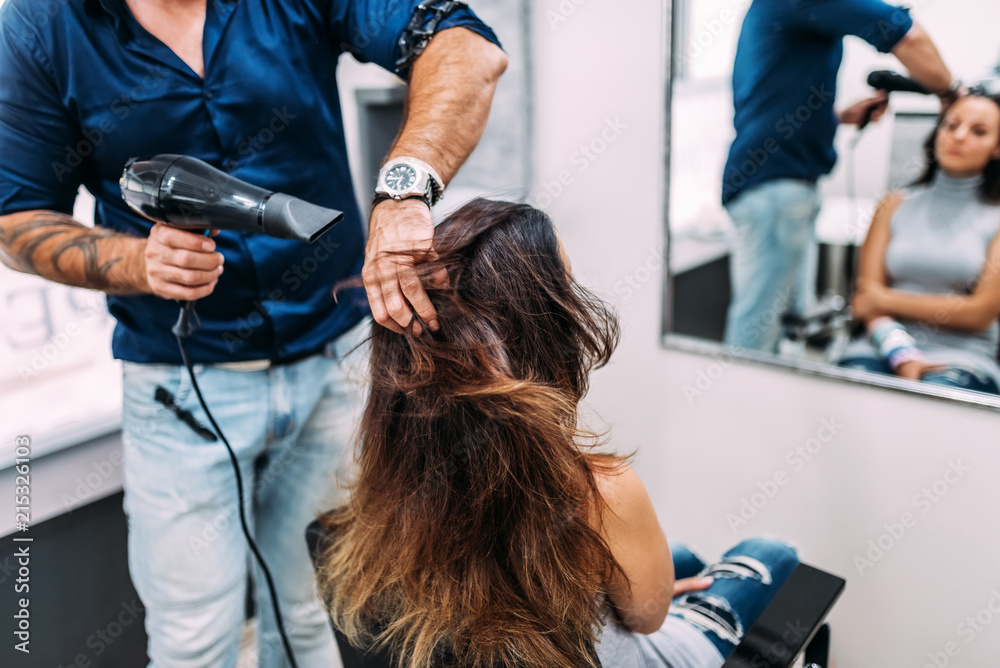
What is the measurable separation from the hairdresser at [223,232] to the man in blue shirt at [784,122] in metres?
0.79

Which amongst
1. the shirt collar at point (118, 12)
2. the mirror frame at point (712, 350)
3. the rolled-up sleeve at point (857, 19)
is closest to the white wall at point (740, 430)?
the mirror frame at point (712, 350)

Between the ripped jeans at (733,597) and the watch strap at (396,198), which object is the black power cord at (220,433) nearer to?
the watch strap at (396,198)

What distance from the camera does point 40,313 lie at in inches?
58.6

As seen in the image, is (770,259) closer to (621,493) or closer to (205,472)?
(621,493)

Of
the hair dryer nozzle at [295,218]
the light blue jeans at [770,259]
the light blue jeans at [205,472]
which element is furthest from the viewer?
the light blue jeans at [770,259]

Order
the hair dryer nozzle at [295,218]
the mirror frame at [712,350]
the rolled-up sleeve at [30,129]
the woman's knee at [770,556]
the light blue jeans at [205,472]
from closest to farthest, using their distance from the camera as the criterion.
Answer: the hair dryer nozzle at [295,218] < the rolled-up sleeve at [30,129] < the light blue jeans at [205,472] < the woman's knee at [770,556] < the mirror frame at [712,350]

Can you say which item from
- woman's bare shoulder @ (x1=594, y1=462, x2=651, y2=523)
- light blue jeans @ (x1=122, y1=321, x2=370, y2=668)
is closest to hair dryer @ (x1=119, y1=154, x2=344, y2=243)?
light blue jeans @ (x1=122, y1=321, x2=370, y2=668)

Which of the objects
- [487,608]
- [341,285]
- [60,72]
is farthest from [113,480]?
[487,608]

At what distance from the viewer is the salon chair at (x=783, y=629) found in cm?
103

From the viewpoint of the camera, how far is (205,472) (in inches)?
46.4

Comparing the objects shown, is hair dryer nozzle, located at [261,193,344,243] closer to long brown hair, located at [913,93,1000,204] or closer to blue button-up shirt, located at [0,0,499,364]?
blue button-up shirt, located at [0,0,499,364]

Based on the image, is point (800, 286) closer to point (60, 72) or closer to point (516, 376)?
point (516, 376)

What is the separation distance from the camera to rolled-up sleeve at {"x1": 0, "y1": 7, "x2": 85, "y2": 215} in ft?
3.31

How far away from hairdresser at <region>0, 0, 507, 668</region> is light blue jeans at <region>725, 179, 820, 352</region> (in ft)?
2.86
